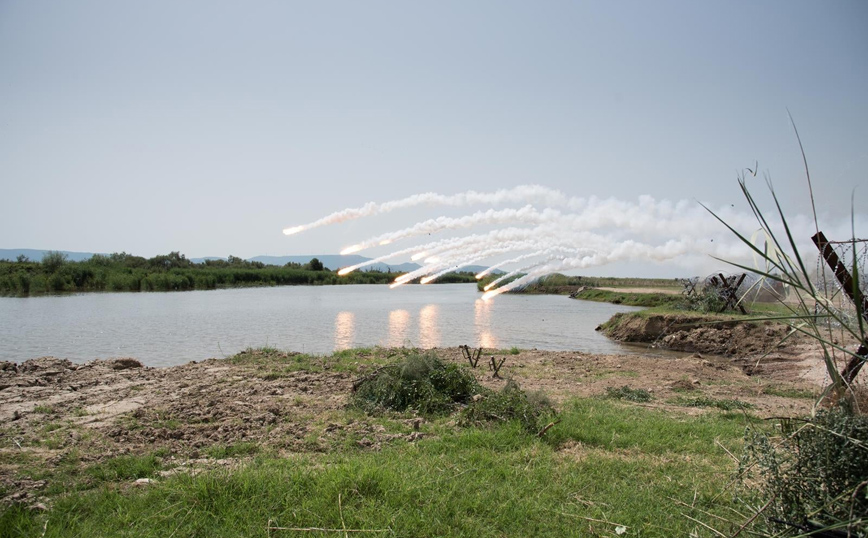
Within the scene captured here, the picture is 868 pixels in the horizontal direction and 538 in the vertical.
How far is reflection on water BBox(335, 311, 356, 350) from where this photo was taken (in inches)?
866

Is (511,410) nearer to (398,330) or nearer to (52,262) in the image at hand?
(398,330)

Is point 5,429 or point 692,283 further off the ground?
point 692,283

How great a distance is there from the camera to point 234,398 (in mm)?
9555

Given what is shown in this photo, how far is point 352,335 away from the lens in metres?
25.6

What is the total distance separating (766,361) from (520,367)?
32.9 feet

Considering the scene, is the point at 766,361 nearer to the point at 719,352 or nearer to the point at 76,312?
the point at 719,352

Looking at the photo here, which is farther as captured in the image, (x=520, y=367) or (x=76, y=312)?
(x=76, y=312)

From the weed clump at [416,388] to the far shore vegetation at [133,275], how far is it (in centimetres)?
5762

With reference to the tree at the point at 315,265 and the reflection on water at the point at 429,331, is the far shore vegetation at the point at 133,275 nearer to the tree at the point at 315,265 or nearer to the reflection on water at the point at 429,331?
the tree at the point at 315,265

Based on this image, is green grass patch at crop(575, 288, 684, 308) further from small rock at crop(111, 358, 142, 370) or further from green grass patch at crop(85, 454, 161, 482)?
green grass patch at crop(85, 454, 161, 482)

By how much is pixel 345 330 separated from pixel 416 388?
62.9 feet

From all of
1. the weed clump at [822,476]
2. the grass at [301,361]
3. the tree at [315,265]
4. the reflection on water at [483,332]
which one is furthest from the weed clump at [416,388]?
the tree at [315,265]

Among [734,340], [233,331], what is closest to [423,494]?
[734,340]

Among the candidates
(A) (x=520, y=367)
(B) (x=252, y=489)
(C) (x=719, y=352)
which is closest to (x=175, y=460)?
(B) (x=252, y=489)
